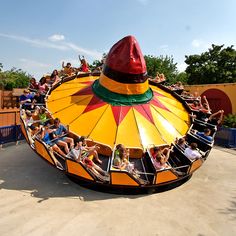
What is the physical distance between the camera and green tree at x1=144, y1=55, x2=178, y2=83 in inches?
1307

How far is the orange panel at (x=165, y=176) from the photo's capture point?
21.8ft

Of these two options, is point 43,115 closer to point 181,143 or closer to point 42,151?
point 42,151

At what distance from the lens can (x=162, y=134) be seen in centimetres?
810

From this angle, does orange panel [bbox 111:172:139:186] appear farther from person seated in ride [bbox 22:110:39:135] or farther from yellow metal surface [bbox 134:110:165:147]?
person seated in ride [bbox 22:110:39:135]

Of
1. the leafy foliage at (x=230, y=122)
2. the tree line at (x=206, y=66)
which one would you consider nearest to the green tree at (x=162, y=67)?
the tree line at (x=206, y=66)

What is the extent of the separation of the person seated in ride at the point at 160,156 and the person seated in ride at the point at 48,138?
235 cm

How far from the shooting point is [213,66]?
3203cm

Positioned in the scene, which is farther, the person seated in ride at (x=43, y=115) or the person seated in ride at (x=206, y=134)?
the person seated in ride at (x=206, y=134)

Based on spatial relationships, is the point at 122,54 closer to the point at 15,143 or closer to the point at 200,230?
the point at 200,230

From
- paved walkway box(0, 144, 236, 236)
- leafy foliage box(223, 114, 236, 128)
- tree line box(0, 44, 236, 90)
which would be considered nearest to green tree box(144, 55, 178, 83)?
tree line box(0, 44, 236, 90)

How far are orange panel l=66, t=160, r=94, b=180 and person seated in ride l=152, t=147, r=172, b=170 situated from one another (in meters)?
1.70

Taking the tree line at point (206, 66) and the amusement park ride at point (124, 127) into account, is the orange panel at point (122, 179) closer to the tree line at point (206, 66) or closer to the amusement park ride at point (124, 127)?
the amusement park ride at point (124, 127)

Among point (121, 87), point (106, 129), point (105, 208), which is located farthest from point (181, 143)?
point (105, 208)

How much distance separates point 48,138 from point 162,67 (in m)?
28.2
